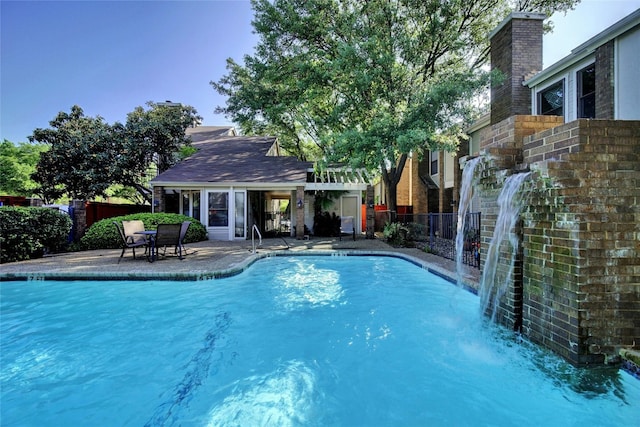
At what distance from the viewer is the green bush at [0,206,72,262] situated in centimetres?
866

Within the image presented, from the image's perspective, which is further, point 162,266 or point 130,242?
point 130,242

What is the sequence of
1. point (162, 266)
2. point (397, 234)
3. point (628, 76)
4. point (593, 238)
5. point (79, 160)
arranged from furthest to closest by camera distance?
point (79, 160) → point (397, 234) → point (162, 266) → point (628, 76) → point (593, 238)

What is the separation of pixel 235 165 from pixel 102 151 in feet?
24.7

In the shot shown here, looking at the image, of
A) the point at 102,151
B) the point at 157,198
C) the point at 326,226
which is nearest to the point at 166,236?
the point at 157,198

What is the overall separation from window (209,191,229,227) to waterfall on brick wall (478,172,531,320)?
41.9ft

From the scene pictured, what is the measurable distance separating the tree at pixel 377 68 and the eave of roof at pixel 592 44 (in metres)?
2.08

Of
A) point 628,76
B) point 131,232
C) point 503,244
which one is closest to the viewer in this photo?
point 503,244

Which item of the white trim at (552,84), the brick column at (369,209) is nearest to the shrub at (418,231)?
the brick column at (369,209)

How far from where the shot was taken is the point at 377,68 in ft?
38.1

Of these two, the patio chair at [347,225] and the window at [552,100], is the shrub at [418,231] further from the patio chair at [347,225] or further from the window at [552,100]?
the window at [552,100]

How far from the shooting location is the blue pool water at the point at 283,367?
264 cm

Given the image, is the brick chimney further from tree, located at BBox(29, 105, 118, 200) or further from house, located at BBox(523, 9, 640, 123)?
tree, located at BBox(29, 105, 118, 200)

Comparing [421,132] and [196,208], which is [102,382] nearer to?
[421,132]

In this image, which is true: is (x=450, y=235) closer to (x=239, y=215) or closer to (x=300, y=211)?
(x=300, y=211)
